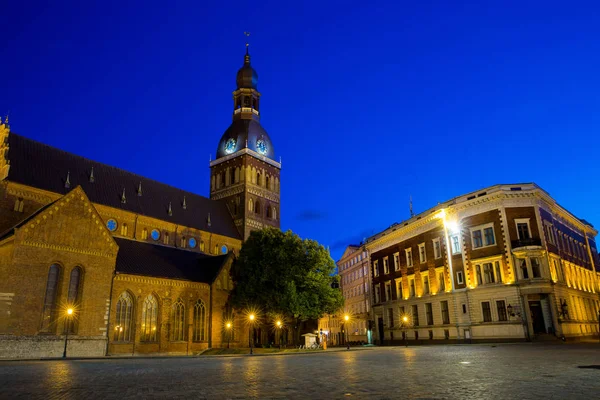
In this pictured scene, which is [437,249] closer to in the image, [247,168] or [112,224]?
[247,168]

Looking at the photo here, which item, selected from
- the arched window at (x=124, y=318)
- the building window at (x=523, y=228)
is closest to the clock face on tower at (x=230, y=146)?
the arched window at (x=124, y=318)

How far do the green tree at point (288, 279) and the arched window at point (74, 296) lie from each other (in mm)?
16825

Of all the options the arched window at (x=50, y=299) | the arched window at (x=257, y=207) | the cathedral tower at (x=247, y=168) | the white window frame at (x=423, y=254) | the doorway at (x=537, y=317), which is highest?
the cathedral tower at (x=247, y=168)

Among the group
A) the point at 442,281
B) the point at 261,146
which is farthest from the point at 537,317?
the point at 261,146

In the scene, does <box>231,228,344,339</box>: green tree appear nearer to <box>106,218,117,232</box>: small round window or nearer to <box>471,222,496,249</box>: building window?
<box>471,222,496,249</box>: building window

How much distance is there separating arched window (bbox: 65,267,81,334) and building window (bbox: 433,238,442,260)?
123ft

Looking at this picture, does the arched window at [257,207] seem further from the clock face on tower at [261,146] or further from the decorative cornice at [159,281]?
the decorative cornice at [159,281]

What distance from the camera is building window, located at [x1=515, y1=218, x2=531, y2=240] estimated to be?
143 feet

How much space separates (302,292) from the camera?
4647 centimetres

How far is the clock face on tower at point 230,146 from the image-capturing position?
75975 mm

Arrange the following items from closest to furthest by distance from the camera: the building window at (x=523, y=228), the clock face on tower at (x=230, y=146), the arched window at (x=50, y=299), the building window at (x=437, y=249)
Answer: the arched window at (x=50, y=299) → the building window at (x=523, y=228) → the building window at (x=437, y=249) → the clock face on tower at (x=230, y=146)

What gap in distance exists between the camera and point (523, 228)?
43812 millimetres

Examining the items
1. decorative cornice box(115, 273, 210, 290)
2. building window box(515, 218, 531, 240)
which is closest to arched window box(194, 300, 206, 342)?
decorative cornice box(115, 273, 210, 290)

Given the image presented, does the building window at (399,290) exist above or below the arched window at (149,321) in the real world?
above
